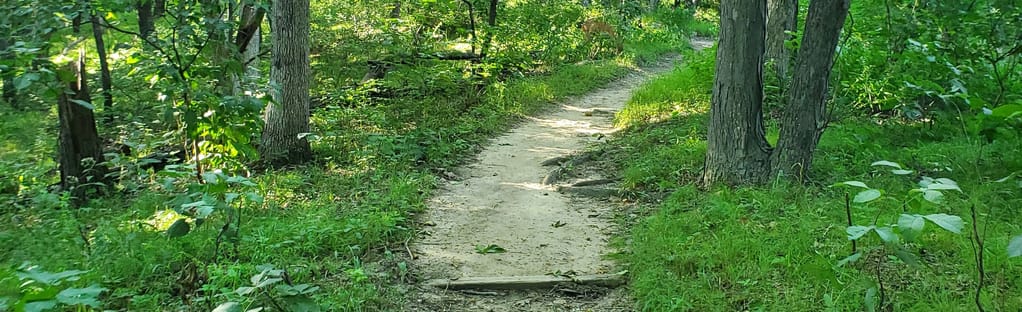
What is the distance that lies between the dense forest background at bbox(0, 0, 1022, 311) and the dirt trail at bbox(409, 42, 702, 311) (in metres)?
0.22

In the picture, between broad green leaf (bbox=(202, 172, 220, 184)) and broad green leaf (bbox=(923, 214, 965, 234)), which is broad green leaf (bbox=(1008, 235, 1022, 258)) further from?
broad green leaf (bbox=(202, 172, 220, 184))

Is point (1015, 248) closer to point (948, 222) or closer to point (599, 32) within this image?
point (948, 222)

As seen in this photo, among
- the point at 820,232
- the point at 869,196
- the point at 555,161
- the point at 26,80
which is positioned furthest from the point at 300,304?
the point at 555,161

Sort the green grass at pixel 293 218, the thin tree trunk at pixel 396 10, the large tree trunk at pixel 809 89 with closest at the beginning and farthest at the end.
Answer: the green grass at pixel 293 218 → the large tree trunk at pixel 809 89 → the thin tree trunk at pixel 396 10

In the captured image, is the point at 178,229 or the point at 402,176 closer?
the point at 178,229

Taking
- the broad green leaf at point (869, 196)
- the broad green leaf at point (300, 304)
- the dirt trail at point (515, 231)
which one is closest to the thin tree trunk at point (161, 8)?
the dirt trail at point (515, 231)

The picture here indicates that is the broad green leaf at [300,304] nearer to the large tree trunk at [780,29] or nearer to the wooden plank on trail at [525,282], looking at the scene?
the wooden plank on trail at [525,282]

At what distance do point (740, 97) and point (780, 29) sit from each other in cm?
449

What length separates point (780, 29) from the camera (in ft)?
34.6

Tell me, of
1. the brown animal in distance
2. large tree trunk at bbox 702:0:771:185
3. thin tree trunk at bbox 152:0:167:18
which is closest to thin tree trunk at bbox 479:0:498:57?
the brown animal in distance

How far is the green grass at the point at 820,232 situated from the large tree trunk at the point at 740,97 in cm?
29

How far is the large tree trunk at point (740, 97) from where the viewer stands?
658 cm

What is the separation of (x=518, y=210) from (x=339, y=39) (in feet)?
29.6

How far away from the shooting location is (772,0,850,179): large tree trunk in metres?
5.99
